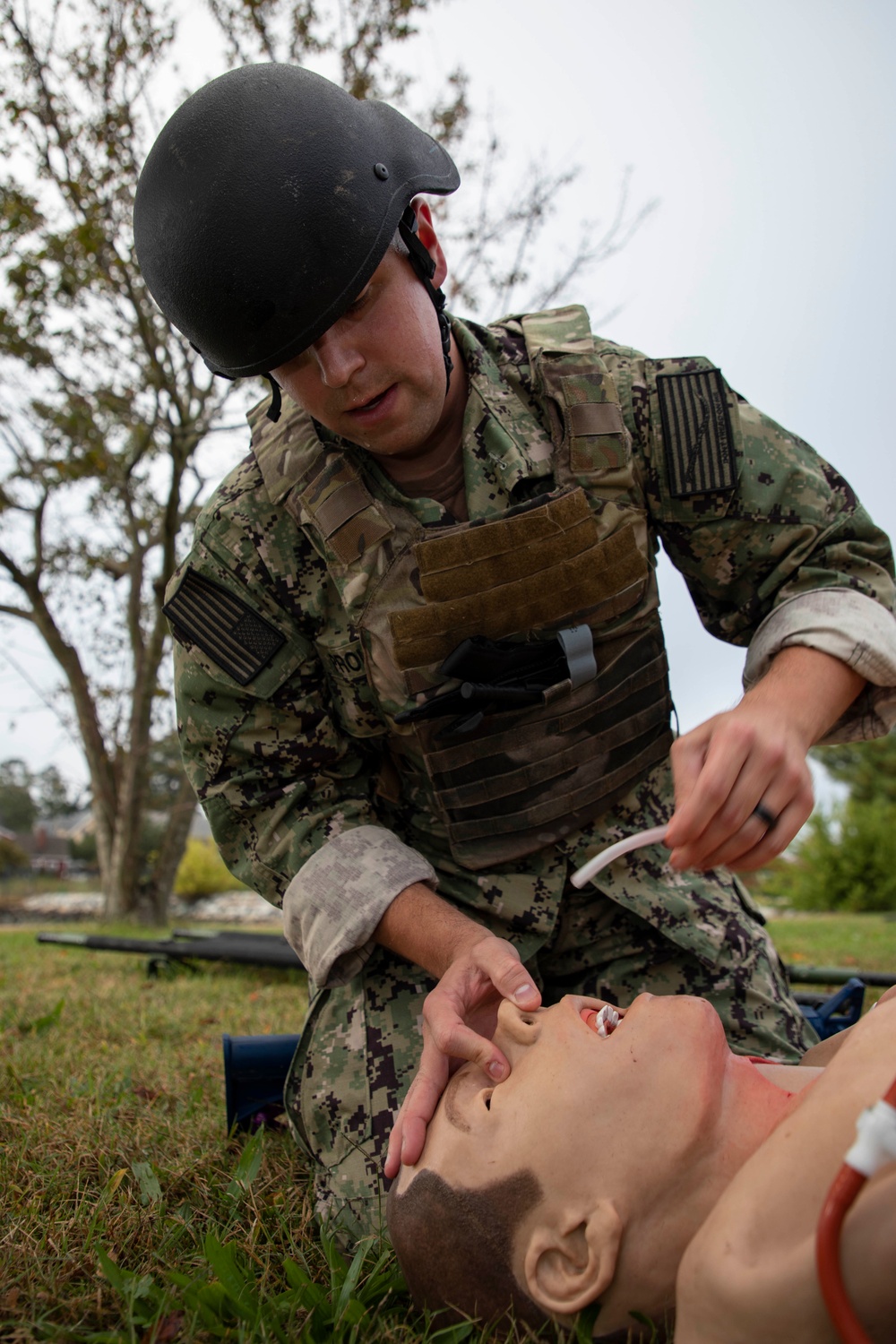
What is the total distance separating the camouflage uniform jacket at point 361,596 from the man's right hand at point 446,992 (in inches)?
3.7

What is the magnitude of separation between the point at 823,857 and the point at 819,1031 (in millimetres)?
12093

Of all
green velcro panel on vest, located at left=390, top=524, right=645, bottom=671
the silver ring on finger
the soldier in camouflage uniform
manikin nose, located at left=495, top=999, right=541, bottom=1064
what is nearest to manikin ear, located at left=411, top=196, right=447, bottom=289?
the soldier in camouflage uniform

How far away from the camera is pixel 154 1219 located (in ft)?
6.31

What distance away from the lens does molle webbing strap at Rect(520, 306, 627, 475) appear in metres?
2.45

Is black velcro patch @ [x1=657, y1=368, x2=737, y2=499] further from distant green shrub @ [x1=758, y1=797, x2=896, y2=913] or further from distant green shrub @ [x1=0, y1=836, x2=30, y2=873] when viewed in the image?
distant green shrub @ [x1=0, y1=836, x2=30, y2=873]

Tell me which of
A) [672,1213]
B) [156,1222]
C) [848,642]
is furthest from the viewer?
[848,642]

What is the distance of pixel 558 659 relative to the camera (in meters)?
2.44

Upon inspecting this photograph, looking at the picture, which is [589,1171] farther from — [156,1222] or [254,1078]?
[254,1078]

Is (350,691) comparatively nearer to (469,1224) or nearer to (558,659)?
(558,659)

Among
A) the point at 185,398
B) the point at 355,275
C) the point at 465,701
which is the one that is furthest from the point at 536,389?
the point at 185,398

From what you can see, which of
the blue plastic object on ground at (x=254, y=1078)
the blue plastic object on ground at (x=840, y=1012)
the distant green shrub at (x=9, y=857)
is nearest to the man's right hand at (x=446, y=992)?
the blue plastic object on ground at (x=254, y=1078)

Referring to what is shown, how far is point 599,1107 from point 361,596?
1302 mm

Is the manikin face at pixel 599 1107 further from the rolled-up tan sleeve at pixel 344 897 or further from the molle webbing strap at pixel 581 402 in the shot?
the molle webbing strap at pixel 581 402

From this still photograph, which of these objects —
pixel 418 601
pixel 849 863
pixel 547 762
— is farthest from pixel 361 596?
pixel 849 863
